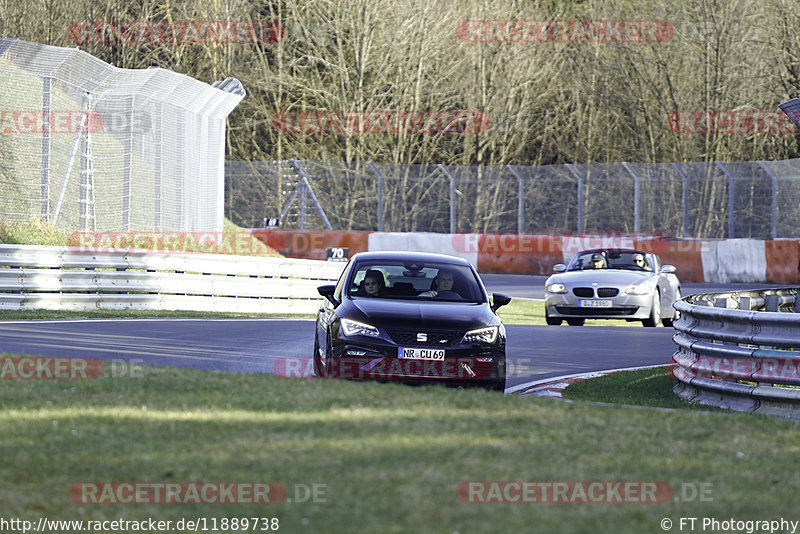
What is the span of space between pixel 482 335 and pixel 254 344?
5123 millimetres

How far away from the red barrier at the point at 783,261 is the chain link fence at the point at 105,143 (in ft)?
47.6

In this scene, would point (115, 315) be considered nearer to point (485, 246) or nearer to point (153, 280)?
point (153, 280)

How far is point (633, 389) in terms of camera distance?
1133cm

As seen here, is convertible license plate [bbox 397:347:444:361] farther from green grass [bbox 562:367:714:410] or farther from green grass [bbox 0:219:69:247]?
green grass [bbox 0:219:69:247]

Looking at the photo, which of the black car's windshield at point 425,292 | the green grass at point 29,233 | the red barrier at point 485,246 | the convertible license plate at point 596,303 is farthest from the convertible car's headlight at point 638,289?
the red barrier at point 485,246

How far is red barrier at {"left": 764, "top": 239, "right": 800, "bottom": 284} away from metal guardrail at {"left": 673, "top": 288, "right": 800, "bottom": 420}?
21.5m

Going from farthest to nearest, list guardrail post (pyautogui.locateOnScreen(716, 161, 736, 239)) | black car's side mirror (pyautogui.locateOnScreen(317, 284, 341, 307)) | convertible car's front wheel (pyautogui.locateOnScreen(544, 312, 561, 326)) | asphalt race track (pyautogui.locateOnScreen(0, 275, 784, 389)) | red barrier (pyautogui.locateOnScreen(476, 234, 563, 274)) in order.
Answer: red barrier (pyautogui.locateOnScreen(476, 234, 563, 274)) < guardrail post (pyautogui.locateOnScreen(716, 161, 736, 239)) < convertible car's front wheel (pyautogui.locateOnScreen(544, 312, 561, 326)) < asphalt race track (pyautogui.locateOnScreen(0, 275, 784, 389)) < black car's side mirror (pyautogui.locateOnScreen(317, 284, 341, 307))

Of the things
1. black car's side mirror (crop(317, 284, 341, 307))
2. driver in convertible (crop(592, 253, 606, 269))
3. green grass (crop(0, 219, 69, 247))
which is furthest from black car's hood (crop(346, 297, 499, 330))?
green grass (crop(0, 219, 69, 247))

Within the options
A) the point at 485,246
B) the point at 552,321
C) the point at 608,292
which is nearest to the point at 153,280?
the point at 552,321

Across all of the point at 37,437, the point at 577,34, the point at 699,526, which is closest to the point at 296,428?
the point at 37,437

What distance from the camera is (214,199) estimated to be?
28594mm

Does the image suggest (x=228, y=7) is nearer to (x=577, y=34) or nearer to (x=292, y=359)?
(x=577, y=34)

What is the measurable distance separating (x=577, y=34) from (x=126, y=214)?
31.2 metres

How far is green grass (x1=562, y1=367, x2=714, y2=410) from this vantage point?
10211 millimetres
